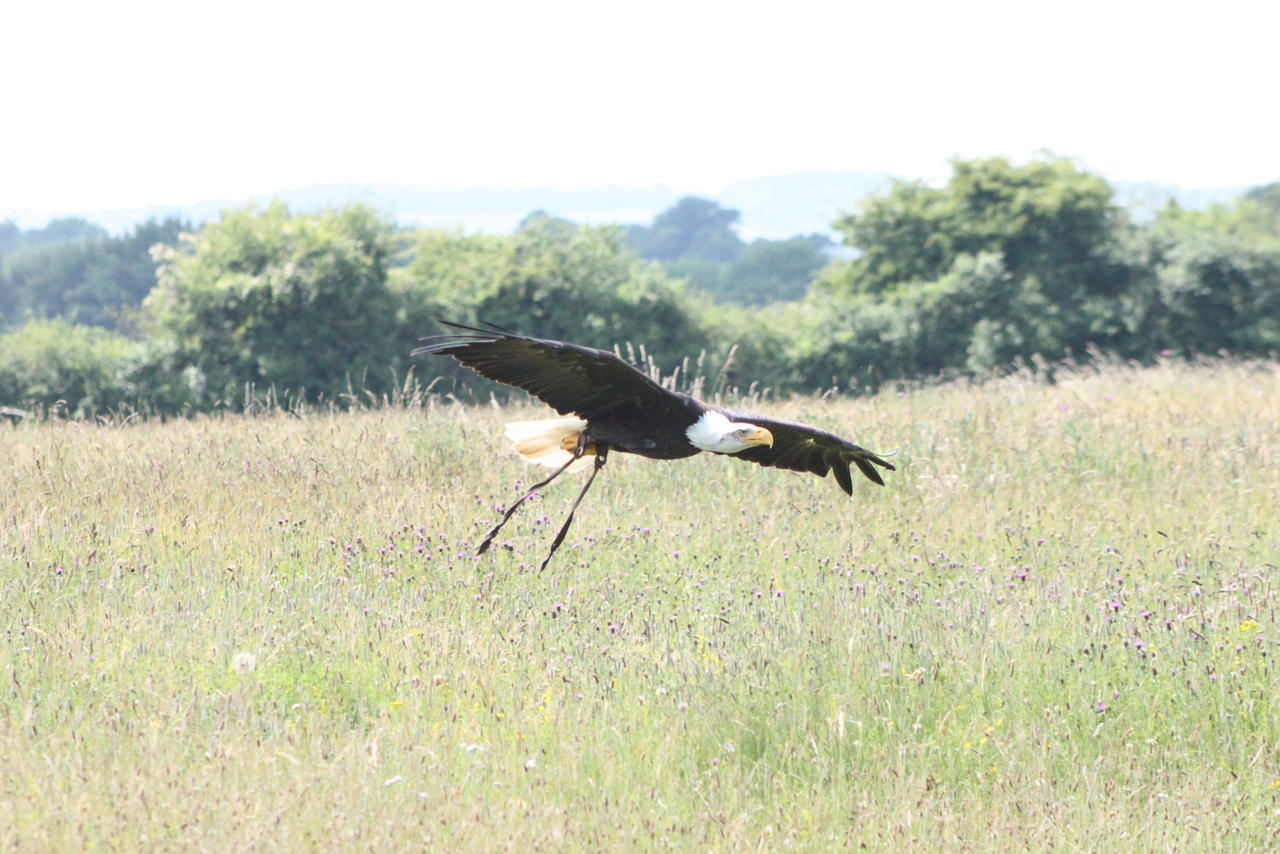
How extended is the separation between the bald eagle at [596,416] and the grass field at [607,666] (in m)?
0.55

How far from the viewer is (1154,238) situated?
27.7 metres

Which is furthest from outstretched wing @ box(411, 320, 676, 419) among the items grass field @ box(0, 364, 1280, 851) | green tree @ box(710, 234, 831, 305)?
green tree @ box(710, 234, 831, 305)

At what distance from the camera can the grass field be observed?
3873mm

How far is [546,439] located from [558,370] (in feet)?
3.15

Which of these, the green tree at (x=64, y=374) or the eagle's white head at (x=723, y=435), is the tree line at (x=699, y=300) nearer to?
the green tree at (x=64, y=374)

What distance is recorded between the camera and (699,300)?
25.7 metres

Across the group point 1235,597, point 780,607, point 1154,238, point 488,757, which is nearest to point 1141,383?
point 1235,597

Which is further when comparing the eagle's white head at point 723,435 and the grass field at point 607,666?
the eagle's white head at point 723,435

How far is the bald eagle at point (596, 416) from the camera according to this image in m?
5.14

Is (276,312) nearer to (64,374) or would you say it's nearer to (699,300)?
(64,374)

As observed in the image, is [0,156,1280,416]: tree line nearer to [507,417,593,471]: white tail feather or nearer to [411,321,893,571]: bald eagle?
[507,417,593,471]: white tail feather

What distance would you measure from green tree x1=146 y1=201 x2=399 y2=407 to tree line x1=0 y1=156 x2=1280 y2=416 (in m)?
0.04

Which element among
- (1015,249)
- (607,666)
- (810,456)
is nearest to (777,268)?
(1015,249)

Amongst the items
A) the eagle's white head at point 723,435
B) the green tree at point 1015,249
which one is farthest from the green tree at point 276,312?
the eagle's white head at point 723,435
